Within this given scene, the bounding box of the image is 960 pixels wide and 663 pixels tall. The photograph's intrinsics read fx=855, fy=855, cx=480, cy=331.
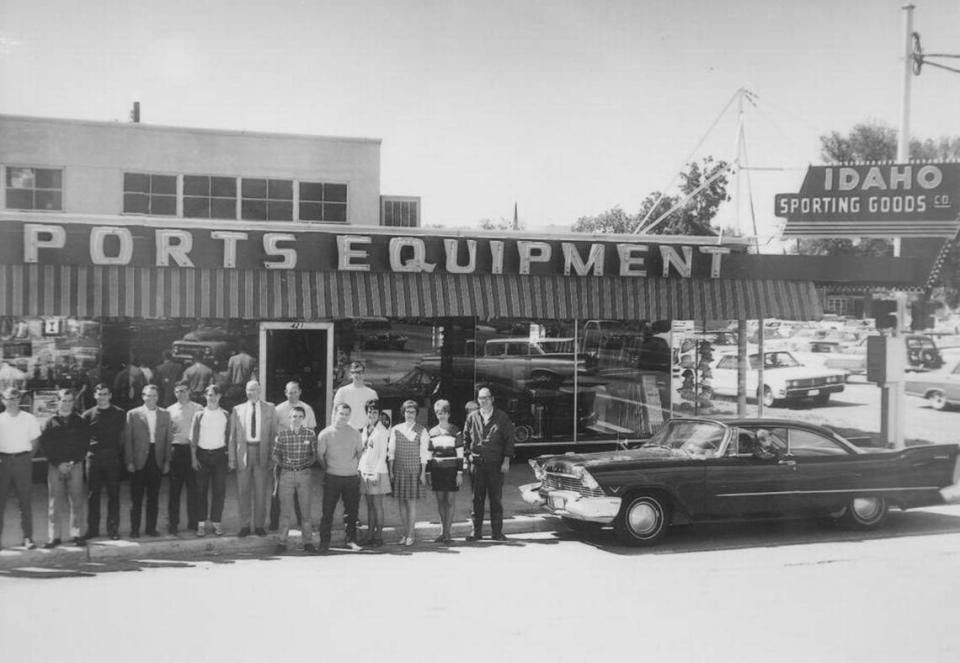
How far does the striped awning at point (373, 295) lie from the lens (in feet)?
38.6

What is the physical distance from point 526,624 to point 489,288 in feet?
24.7

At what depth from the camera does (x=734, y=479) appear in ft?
32.6

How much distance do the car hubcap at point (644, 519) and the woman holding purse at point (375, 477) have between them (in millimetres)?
2798

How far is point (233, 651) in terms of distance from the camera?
6.05 metres

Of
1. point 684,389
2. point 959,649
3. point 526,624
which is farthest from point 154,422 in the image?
point 684,389

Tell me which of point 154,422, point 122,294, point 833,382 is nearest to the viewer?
point 154,422

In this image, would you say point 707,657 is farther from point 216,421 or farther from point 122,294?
point 122,294

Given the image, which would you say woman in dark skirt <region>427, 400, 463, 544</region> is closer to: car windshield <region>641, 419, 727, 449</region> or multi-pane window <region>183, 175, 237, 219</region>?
car windshield <region>641, 419, 727, 449</region>

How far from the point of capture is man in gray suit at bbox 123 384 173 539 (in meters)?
9.46

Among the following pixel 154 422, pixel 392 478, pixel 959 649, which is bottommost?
pixel 959 649

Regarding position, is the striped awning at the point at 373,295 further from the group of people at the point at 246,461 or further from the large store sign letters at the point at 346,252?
the group of people at the point at 246,461

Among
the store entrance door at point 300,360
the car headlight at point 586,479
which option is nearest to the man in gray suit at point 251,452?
the car headlight at point 586,479

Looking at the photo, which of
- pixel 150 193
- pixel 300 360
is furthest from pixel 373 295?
pixel 150 193

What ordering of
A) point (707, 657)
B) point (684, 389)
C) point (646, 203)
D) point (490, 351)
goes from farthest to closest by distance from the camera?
point (646, 203) → point (684, 389) → point (490, 351) → point (707, 657)
